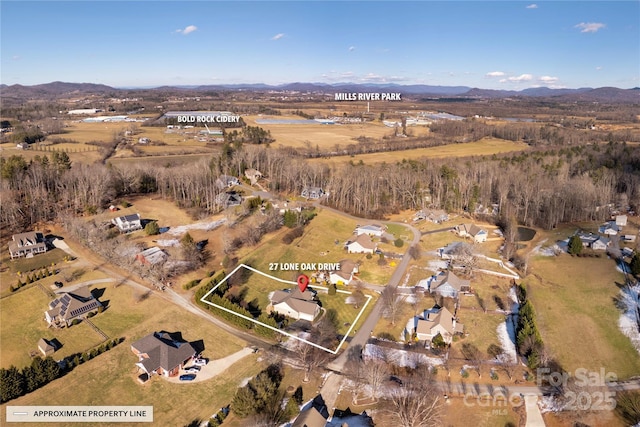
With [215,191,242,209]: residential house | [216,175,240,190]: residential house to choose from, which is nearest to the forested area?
[215,191,242,209]: residential house

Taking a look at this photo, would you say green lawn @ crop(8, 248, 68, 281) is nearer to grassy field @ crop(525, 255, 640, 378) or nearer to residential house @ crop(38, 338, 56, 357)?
residential house @ crop(38, 338, 56, 357)

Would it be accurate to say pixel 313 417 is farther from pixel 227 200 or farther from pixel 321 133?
pixel 321 133

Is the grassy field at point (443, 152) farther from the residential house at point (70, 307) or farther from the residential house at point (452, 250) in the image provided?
the residential house at point (70, 307)

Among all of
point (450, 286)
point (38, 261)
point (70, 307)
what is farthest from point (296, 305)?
point (38, 261)

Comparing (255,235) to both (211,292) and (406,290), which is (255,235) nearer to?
(211,292)

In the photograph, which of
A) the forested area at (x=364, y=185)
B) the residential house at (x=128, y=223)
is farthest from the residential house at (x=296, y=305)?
the forested area at (x=364, y=185)

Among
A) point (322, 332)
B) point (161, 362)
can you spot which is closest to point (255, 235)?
point (322, 332)
